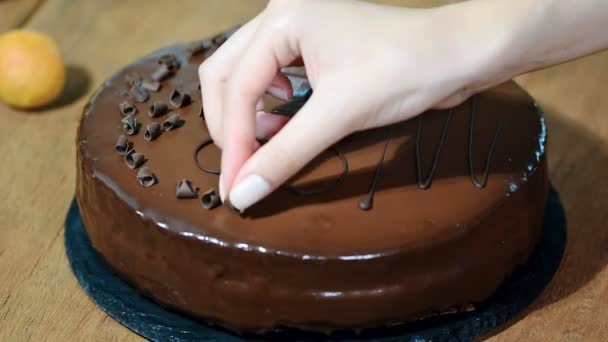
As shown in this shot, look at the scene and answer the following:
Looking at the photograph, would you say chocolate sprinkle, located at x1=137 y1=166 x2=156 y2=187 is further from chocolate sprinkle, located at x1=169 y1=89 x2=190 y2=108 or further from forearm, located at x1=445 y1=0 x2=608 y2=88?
forearm, located at x1=445 y1=0 x2=608 y2=88

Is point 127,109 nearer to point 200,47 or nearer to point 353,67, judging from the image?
point 200,47

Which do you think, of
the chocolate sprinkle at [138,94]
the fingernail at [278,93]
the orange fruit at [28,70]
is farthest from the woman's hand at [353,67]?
the orange fruit at [28,70]

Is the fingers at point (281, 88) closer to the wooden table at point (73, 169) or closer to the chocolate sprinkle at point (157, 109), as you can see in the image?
the chocolate sprinkle at point (157, 109)

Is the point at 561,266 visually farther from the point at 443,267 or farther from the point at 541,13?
the point at 541,13

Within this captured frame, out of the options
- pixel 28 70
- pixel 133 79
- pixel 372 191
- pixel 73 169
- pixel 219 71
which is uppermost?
pixel 219 71

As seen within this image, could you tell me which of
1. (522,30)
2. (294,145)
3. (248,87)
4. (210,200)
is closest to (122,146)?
(210,200)

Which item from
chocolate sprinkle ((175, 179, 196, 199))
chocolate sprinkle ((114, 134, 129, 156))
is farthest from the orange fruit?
chocolate sprinkle ((175, 179, 196, 199))

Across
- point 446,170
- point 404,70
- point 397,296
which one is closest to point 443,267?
point 397,296
